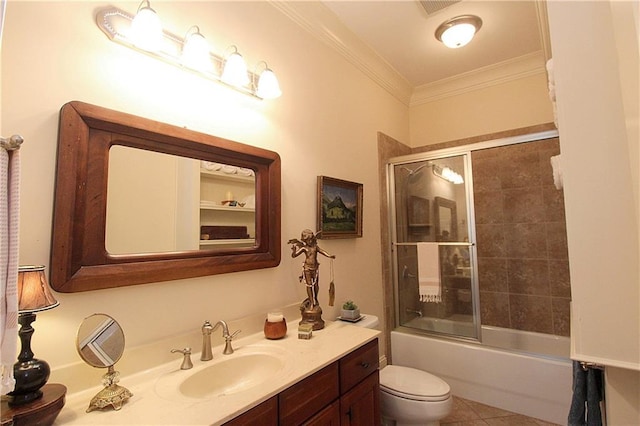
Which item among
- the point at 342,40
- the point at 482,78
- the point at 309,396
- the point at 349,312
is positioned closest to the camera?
the point at 309,396

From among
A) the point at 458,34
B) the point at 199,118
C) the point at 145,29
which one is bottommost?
the point at 199,118

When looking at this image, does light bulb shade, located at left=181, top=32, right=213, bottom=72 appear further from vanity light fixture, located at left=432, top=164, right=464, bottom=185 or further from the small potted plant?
vanity light fixture, located at left=432, top=164, right=464, bottom=185

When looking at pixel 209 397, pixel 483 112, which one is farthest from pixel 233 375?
pixel 483 112

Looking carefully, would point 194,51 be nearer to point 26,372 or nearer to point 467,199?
point 26,372

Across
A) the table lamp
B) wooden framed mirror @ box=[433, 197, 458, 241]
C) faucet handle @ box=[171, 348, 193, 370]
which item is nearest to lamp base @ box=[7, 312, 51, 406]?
the table lamp

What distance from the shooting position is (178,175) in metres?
1.33

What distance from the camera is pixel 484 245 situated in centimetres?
286

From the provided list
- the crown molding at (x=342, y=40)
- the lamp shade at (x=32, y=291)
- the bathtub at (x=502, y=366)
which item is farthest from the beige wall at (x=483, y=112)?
the lamp shade at (x=32, y=291)

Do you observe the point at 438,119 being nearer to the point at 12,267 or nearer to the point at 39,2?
the point at 39,2

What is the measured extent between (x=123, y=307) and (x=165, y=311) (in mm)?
158

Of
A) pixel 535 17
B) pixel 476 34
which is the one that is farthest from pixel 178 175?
pixel 535 17

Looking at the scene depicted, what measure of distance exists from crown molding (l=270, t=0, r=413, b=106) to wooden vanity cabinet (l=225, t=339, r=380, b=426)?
1.96 m

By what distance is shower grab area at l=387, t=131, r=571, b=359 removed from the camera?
256 cm

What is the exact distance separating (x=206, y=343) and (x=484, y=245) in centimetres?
254
